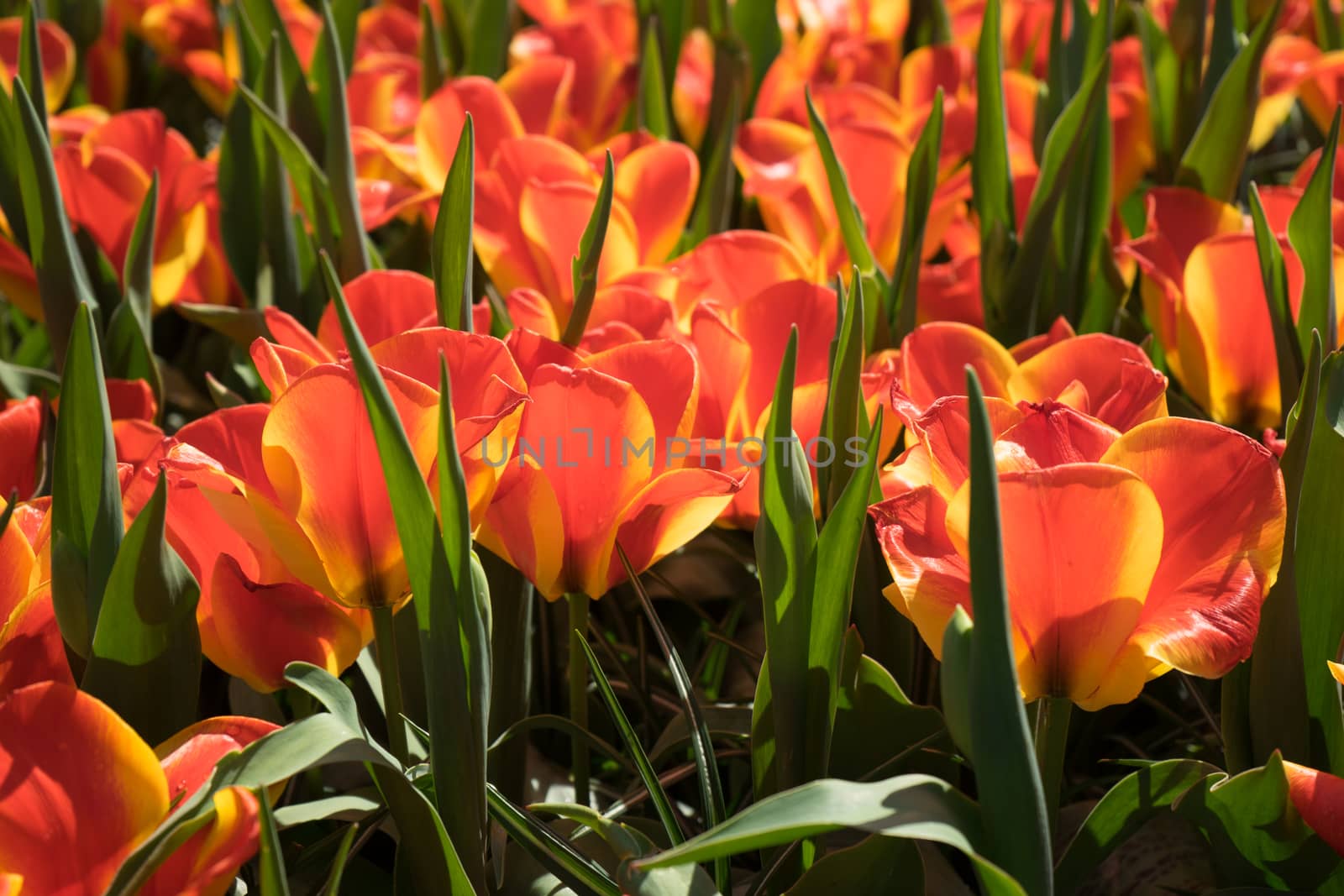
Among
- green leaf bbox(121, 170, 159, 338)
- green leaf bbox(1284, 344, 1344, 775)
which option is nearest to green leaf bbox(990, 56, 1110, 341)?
green leaf bbox(1284, 344, 1344, 775)

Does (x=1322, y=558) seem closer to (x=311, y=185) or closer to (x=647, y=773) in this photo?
(x=647, y=773)

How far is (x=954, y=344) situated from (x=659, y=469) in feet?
0.48

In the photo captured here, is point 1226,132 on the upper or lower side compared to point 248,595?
upper

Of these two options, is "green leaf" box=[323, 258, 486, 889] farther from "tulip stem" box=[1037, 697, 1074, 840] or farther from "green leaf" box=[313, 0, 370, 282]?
"green leaf" box=[313, 0, 370, 282]

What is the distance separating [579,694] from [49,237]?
0.37 m

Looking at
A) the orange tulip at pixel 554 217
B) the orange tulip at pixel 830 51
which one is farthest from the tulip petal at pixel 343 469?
the orange tulip at pixel 830 51

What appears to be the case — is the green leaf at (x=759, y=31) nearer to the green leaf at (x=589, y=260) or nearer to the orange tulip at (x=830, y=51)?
the orange tulip at (x=830, y=51)

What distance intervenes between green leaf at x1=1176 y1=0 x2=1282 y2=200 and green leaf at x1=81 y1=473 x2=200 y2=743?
638 mm

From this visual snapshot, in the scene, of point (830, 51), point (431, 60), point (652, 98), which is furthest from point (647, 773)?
point (830, 51)

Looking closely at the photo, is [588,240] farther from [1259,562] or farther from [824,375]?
[1259,562]

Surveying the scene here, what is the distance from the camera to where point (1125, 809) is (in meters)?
0.44

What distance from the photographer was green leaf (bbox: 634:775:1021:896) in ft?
1.15

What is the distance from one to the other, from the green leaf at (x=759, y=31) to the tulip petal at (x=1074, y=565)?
806mm

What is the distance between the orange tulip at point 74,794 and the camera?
389 mm
